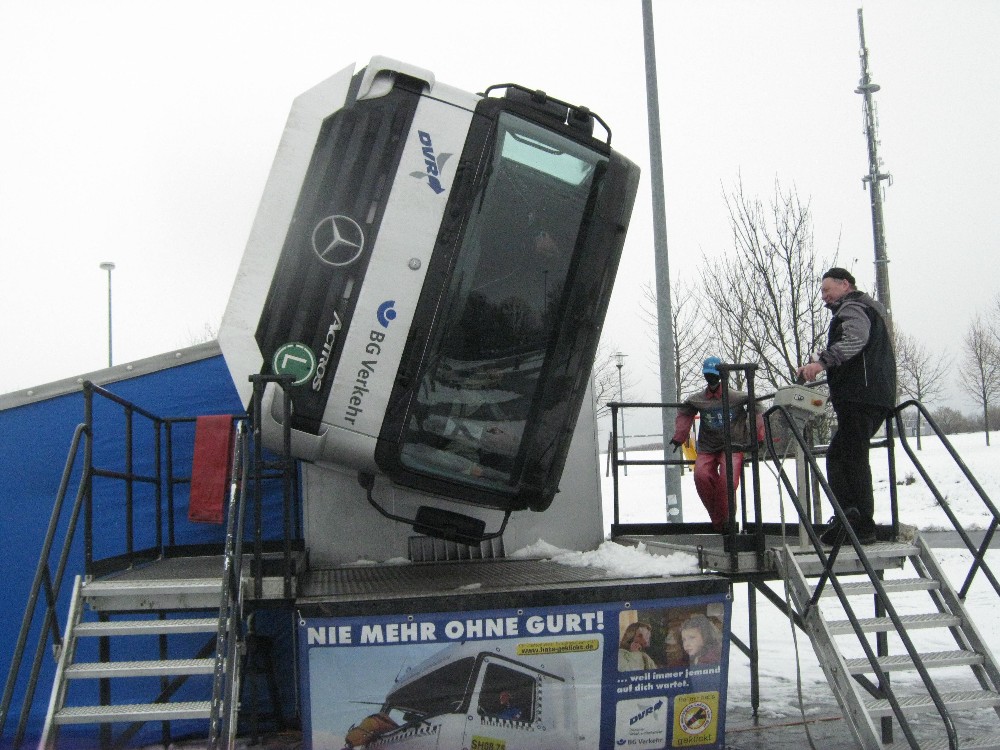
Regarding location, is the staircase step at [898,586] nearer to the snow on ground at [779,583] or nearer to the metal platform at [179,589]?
the snow on ground at [779,583]

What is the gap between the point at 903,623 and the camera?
4414 millimetres

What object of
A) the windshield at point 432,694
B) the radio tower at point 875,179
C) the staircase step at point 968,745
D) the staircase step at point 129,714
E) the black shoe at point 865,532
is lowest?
the staircase step at point 968,745

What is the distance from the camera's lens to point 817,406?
4992 mm

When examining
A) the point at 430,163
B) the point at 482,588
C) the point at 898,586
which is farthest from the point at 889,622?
the point at 430,163

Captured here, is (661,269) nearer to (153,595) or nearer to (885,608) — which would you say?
(885,608)

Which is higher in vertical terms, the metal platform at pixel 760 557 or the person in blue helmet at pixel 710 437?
the person in blue helmet at pixel 710 437

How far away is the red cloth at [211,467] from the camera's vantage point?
549cm

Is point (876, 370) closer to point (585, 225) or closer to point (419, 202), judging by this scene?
point (585, 225)

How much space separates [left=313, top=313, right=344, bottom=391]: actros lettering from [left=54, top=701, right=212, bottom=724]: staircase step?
1616 millimetres

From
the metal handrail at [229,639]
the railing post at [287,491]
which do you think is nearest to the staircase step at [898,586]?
the railing post at [287,491]

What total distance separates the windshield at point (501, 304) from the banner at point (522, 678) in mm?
1023

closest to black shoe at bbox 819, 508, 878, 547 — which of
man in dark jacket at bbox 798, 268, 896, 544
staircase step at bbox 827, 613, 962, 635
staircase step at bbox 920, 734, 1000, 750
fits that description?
man in dark jacket at bbox 798, 268, 896, 544

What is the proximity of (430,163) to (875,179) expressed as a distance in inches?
474

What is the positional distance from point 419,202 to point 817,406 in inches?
99.9
